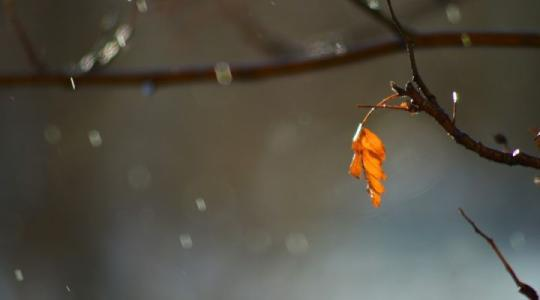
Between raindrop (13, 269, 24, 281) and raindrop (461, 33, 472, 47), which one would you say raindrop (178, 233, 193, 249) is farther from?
raindrop (461, 33, 472, 47)

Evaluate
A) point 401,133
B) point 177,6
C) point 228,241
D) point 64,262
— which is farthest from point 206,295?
point 177,6

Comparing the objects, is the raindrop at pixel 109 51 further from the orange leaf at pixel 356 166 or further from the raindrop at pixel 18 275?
the raindrop at pixel 18 275

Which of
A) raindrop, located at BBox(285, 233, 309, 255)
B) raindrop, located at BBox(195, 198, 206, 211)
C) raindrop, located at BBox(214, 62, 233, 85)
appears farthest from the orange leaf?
raindrop, located at BBox(195, 198, 206, 211)

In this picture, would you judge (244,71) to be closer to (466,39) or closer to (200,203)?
(466,39)

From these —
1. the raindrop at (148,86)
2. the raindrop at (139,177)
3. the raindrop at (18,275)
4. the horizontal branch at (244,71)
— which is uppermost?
the horizontal branch at (244,71)

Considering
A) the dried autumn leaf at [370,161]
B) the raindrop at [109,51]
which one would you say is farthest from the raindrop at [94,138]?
the dried autumn leaf at [370,161]

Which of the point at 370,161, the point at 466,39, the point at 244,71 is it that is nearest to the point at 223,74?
the point at 244,71
